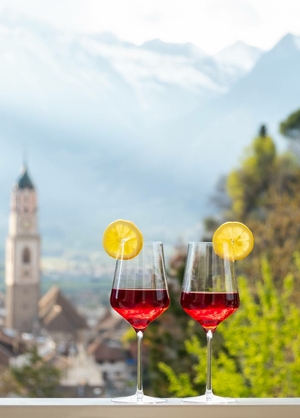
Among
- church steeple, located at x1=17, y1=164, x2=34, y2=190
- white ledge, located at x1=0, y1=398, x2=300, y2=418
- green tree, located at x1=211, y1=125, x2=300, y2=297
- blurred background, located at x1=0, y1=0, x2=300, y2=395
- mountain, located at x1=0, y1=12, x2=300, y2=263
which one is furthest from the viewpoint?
church steeple, located at x1=17, y1=164, x2=34, y2=190

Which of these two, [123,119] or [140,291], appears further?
[123,119]

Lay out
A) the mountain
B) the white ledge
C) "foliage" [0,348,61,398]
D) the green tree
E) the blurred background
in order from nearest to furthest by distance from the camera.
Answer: the white ledge, the green tree, "foliage" [0,348,61,398], the blurred background, the mountain

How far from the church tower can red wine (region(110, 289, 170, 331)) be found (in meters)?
13.4

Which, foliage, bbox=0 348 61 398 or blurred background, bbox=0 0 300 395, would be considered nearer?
foliage, bbox=0 348 61 398

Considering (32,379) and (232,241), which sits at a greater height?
(232,241)

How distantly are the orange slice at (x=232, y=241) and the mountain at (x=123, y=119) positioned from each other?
41.7ft

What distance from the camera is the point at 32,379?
13625 mm

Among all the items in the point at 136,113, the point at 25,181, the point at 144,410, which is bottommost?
the point at 144,410

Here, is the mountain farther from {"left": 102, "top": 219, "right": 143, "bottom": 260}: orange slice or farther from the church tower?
{"left": 102, "top": 219, "right": 143, "bottom": 260}: orange slice

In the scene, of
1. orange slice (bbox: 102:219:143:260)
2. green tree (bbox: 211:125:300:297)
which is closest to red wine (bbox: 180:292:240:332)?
orange slice (bbox: 102:219:143:260)

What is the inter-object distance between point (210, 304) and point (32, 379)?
1291 centimetres

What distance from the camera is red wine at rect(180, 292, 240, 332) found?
1.18m

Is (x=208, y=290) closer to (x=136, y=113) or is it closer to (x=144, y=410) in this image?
(x=144, y=410)

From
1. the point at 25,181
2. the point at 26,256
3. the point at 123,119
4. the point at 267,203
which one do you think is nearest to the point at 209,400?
the point at 267,203
